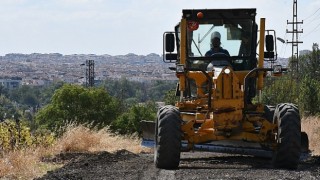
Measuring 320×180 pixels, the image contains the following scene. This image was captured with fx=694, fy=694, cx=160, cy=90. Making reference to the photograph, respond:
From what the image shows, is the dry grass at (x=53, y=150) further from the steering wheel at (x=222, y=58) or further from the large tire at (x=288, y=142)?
the large tire at (x=288, y=142)

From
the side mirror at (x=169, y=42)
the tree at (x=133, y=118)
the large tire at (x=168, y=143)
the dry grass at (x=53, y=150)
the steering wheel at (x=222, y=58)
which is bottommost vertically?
the tree at (x=133, y=118)

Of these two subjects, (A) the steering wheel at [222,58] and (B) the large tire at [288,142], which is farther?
(A) the steering wheel at [222,58]

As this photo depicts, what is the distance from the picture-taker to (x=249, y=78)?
12867mm

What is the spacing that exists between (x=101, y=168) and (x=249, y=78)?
3.35m

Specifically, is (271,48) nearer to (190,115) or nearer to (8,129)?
(190,115)

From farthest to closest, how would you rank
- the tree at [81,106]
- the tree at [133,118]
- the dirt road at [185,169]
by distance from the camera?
the tree at [81,106]
the tree at [133,118]
the dirt road at [185,169]

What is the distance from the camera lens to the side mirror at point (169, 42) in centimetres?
1305

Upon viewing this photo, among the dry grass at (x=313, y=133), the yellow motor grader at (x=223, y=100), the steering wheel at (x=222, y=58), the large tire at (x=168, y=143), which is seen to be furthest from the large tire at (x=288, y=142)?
the dry grass at (x=313, y=133)

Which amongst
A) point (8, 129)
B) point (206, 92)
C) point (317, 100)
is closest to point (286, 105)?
point (206, 92)

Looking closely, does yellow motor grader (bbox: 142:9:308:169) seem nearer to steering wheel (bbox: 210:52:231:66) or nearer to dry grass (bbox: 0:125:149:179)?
steering wheel (bbox: 210:52:231:66)

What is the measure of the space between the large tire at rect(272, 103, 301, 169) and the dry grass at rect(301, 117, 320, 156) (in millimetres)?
5932

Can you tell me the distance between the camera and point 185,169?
11117 millimetres

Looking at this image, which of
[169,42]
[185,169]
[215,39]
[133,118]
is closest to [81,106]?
[133,118]

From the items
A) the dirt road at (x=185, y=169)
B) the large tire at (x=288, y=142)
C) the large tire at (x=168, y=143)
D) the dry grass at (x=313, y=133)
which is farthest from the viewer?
the dry grass at (x=313, y=133)
